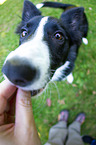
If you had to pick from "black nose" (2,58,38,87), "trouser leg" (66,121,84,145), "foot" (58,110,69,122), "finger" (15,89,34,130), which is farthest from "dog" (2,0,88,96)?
"trouser leg" (66,121,84,145)

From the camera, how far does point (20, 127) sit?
1.05m

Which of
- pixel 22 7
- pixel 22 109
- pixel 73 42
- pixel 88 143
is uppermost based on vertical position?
pixel 22 7

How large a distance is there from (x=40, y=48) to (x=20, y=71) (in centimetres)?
39

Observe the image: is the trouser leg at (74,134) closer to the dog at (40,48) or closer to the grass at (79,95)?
the grass at (79,95)

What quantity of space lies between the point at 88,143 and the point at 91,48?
2.34 meters

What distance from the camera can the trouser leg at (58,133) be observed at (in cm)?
242

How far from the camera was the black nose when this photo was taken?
0.79 metres

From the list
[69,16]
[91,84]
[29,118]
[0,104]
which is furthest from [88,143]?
[69,16]

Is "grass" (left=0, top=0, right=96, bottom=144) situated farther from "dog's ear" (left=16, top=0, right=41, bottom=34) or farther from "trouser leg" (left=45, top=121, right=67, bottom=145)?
"dog's ear" (left=16, top=0, right=41, bottom=34)

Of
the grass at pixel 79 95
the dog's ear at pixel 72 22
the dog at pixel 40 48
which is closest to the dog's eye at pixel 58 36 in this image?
the dog at pixel 40 48

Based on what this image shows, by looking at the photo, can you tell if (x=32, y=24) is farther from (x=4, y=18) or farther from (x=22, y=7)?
(x=22, y=7)

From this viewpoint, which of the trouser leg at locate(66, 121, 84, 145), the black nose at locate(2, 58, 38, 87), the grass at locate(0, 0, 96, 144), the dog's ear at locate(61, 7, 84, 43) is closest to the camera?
the black nose at locate(2, 58, 38, 87)

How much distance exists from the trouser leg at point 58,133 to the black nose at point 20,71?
2.06 m

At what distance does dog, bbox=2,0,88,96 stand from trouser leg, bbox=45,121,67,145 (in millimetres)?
1179
